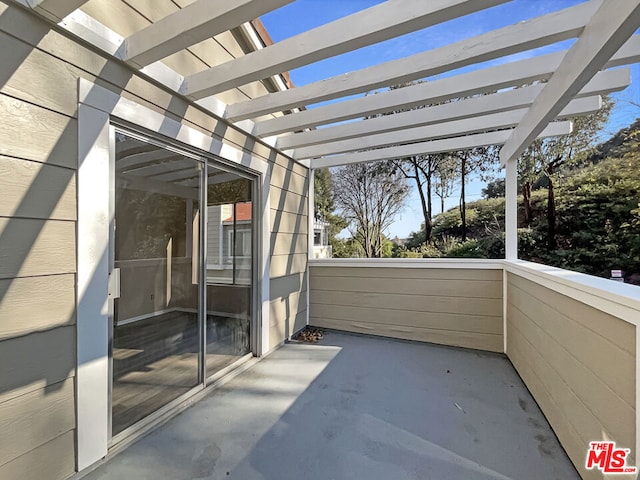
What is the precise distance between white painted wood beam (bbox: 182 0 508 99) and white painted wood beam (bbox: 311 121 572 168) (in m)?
2.09

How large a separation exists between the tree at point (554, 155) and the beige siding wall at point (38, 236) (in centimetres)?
694

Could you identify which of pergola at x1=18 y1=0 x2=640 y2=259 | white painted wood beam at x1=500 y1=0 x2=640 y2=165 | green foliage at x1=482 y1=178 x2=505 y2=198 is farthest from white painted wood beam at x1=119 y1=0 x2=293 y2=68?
green foliage at x1=482 y1=178 x2=505 y2=198

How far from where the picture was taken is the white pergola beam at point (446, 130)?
2383 mm

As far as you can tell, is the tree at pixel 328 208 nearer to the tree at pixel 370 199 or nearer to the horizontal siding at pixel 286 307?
the tree at pixel 370 199

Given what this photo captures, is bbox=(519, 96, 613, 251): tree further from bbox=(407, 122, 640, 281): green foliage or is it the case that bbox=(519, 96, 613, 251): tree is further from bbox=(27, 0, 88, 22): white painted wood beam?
bbox=(27, 0, 88, 22): white painted wood beam

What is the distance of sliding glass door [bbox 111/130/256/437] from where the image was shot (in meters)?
1.81

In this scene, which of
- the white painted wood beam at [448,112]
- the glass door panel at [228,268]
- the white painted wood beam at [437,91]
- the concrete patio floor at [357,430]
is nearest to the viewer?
the concrete patio floor at [357,430]

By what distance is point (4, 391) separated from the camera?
4.10 feet

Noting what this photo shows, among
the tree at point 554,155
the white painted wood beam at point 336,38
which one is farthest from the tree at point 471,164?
the white painted wood beam at point 336,38

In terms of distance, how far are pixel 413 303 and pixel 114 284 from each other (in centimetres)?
313

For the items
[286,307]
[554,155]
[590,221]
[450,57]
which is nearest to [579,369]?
[450,57]

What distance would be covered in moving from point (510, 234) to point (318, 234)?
6451 mm

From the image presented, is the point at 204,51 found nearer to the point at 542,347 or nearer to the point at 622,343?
the point at 622,343

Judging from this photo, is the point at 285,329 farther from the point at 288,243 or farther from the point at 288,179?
the point at 288,179
